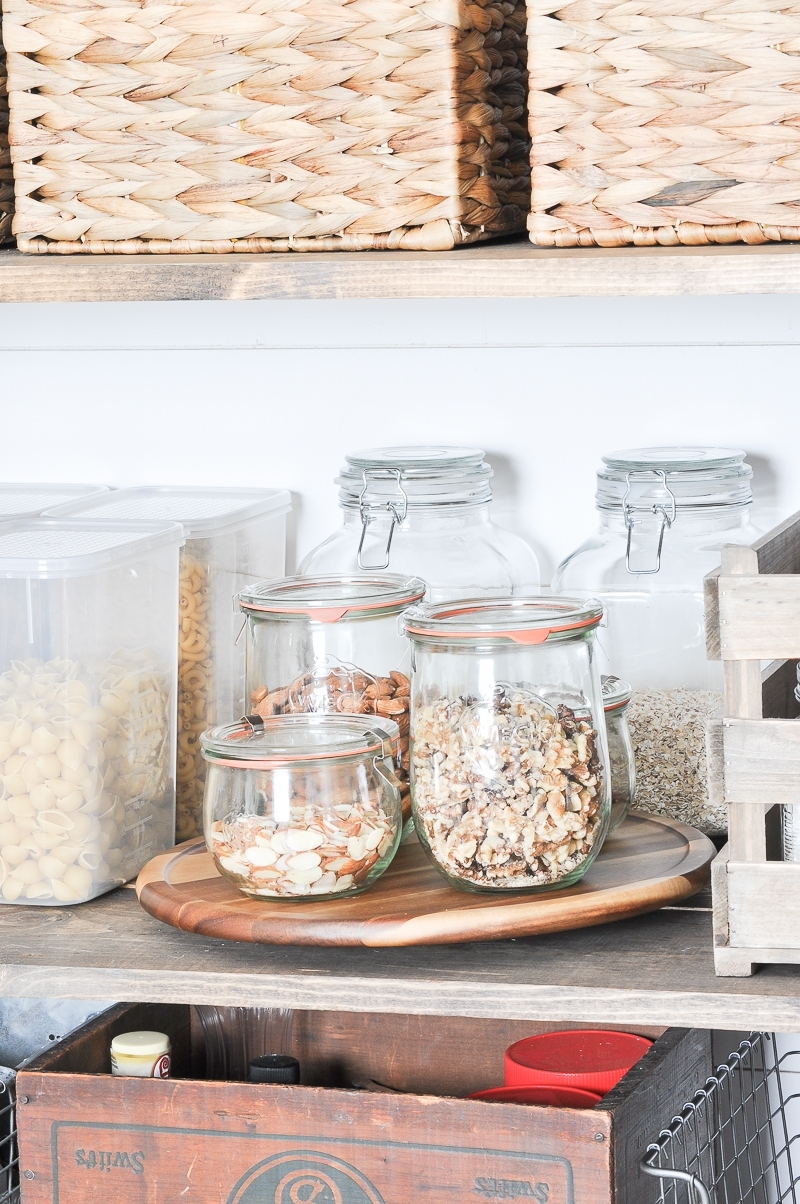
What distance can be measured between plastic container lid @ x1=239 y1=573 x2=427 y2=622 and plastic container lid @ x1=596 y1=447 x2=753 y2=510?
0.59 ft

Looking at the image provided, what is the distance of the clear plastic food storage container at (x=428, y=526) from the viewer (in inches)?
44.9

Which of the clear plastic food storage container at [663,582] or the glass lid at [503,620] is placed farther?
the clear plastic food storage container at [663,582]

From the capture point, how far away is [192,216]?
39.7 inches

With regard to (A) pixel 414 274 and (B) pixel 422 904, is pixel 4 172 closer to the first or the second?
(A) pixel 414 274

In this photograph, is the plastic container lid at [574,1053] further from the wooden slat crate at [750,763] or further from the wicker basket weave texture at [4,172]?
the wicker basket weave texture at [4,172]

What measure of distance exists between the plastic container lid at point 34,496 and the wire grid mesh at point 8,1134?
46 cm

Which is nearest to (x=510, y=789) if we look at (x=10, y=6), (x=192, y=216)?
(x=192, y=216)

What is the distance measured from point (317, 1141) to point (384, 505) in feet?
1.60

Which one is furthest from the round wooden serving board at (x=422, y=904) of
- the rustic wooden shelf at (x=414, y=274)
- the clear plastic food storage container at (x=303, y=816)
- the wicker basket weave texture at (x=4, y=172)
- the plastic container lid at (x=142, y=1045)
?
the wicker basket weave texture at (x=4, y=172)

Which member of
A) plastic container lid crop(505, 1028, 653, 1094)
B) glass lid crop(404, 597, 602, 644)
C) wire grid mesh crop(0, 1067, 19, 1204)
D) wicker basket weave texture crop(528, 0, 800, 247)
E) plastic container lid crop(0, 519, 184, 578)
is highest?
wicker basket weave texture crop(528, 0, 800, 247)

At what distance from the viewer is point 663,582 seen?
1.10 m

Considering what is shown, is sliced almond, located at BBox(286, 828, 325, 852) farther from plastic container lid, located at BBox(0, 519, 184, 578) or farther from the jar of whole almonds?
plastic container lid, located at BBox(0, 519, 184, 578)

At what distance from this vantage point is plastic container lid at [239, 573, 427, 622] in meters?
0.99

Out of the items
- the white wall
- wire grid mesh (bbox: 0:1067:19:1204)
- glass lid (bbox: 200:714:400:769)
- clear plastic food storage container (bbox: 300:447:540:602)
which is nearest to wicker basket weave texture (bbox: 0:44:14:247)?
the white wall
